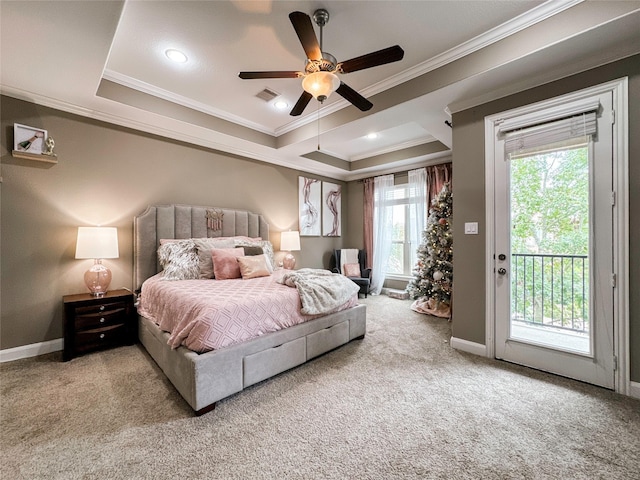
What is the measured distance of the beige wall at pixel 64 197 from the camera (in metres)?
2.67

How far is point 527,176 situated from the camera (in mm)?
2510

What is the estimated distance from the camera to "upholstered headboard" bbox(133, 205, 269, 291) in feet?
11.0

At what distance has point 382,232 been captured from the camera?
5.77 metres

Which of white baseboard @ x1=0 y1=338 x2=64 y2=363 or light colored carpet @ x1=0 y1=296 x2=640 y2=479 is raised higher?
white baseboard @ x1=0 y1=338 x2=64 y2=363

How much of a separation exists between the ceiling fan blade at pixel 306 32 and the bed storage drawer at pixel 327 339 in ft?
7.61

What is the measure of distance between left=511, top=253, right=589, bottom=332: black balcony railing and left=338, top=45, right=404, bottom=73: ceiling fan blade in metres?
2.08

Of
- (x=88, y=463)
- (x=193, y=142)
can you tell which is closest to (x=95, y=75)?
(x=193, y=142)

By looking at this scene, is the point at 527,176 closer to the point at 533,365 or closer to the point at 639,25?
the point at 639,25

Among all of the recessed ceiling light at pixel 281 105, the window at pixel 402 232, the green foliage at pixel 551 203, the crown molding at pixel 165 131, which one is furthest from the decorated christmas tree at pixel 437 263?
the recessed ceiling light at pixel 281 105

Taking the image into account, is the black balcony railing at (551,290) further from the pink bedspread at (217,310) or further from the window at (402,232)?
the window at (402,232)

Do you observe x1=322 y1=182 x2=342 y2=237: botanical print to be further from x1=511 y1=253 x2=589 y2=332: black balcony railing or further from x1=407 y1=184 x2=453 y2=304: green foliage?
x1=511 y1=253 x2=589 y2=332: black balcony railing

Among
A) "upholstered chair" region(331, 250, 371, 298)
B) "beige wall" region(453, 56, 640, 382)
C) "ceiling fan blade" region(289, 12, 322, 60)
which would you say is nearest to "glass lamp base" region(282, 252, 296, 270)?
"upholstered chair" region(331, 250, 371, 298)

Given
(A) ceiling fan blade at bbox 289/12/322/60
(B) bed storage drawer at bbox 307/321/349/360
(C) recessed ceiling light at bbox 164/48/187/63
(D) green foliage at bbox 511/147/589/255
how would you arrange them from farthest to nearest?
1. (B) bed storage drawer at bbox 307/321/349/360
2. (C) recessed ceiling light at bbox 164/48/187/63
3. (D) green foliage at bbox 511/147/589/255
4. (A) ceiling fan blade at bbox 289/12/322/60

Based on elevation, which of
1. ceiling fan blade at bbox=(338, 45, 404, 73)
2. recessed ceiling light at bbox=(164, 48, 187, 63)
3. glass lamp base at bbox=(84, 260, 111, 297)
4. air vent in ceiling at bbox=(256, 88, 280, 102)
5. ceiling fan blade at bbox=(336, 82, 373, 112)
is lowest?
glass lamp base at bbox=(84, 260, 111, 297)
